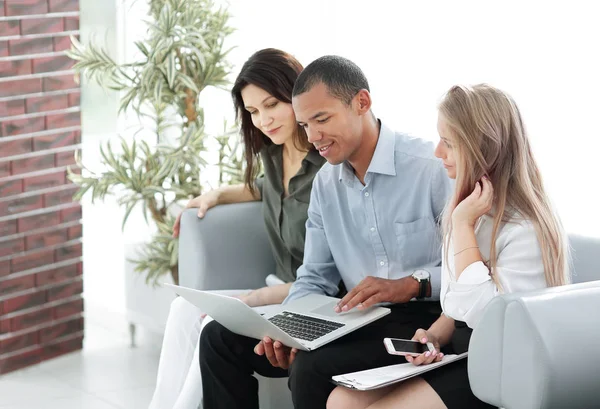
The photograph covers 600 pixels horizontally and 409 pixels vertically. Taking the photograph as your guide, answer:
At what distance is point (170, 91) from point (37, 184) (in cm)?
74

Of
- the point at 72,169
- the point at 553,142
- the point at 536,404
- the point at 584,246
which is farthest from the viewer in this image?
the point at 72,169

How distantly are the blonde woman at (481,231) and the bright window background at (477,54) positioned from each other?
0.47m

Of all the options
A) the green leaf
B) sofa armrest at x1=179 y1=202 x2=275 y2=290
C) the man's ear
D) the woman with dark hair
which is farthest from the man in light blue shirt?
the green leaf

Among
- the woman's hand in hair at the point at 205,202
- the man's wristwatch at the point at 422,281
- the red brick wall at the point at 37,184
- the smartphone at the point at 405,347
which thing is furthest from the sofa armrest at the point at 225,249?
the smartphone at the point at 405,347

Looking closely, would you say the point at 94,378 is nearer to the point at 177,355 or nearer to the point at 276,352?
the point at 177,355

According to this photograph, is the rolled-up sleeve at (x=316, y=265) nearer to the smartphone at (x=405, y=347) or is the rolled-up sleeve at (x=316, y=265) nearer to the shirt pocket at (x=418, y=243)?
the shirt pocket at (x=418, y=243)

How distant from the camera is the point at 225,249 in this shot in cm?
328

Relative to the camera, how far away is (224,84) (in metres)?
3.80

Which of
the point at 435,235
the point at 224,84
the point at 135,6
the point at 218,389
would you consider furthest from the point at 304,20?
the point at 218,389

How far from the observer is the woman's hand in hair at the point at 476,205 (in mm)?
2238

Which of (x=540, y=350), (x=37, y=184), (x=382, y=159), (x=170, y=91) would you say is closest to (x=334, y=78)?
(x=382, y=159)

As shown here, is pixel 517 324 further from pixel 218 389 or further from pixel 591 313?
pixel 218 389

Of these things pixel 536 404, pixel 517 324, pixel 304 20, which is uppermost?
pixel 304 20

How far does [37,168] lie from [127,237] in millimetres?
691
